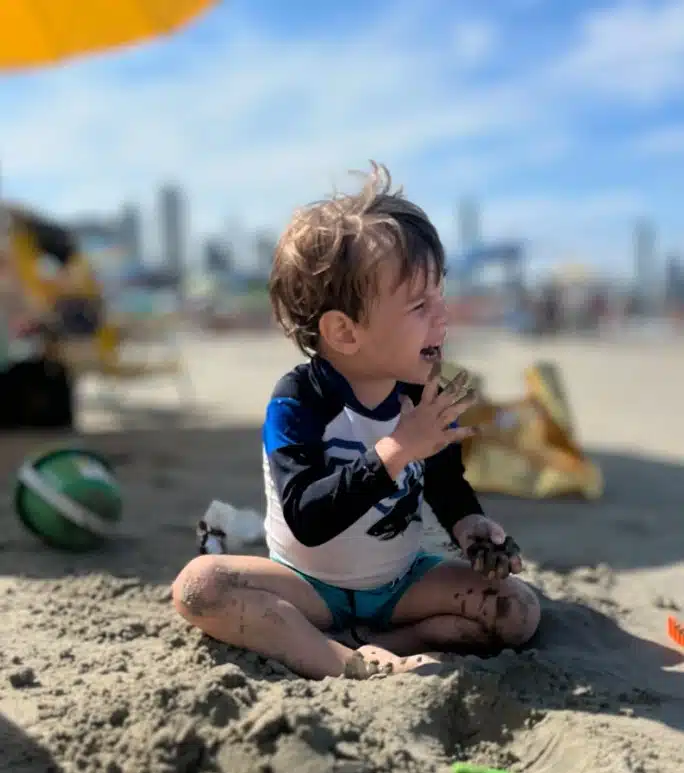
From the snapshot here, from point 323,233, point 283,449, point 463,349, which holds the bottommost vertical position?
point 463,349

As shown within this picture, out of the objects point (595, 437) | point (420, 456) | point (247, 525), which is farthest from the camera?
point (595, 437)

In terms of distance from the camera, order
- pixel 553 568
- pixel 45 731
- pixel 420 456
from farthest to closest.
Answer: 1. pixel 553 568
2. pixel 420 456
3. pixel 45 731

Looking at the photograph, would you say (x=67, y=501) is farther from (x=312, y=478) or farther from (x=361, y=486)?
(x=361, y=486)

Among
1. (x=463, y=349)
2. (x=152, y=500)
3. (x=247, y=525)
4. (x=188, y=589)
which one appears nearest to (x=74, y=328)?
(x=152, y=500)

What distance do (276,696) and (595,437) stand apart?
14.3 feet

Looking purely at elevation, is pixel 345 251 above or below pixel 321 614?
above

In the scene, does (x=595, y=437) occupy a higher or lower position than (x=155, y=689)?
lower

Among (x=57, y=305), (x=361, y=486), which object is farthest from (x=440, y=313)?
(x=57, y=305)

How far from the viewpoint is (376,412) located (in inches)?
69.5

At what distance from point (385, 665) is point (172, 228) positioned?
93.3 feet

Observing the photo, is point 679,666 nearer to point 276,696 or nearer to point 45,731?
point 276,696

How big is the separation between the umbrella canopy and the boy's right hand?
318 cm

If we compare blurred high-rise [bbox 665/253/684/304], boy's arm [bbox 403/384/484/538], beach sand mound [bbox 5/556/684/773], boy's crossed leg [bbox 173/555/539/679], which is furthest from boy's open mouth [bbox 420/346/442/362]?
blurred high-rise [bbox 665/253/684/304]

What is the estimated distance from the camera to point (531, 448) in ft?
12.2
